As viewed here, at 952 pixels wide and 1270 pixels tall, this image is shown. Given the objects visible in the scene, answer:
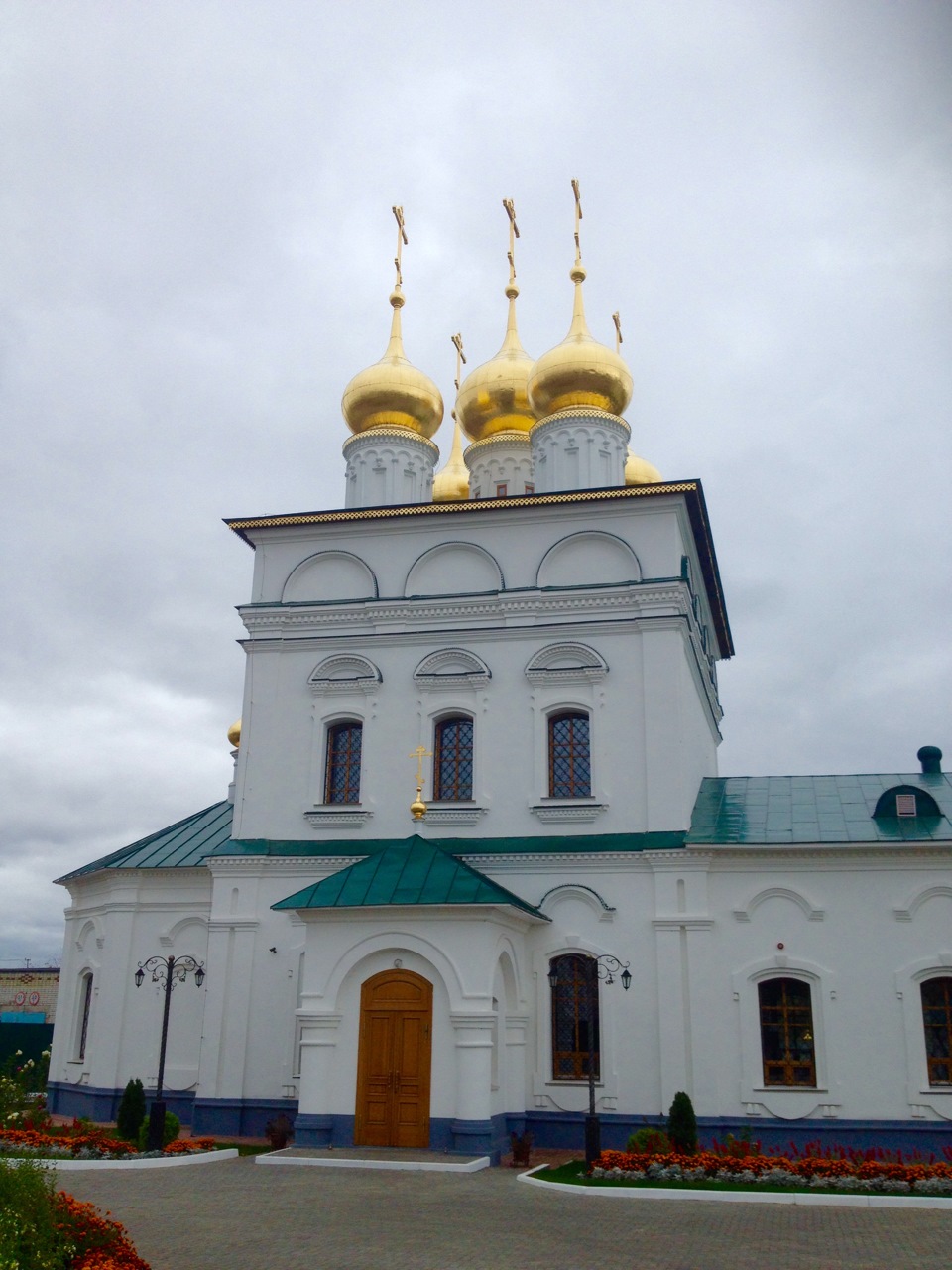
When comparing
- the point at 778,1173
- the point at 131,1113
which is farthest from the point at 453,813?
the point at 778,1173

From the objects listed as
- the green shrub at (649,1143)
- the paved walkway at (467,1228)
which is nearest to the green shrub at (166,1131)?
the paved walkway at (467,1228)

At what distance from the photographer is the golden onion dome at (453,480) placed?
24688mm

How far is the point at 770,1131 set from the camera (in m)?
14.9

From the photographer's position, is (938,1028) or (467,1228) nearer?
(467,1228)

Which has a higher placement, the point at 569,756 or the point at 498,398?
the point at 498,398

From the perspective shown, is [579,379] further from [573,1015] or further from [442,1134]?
[442,1134]

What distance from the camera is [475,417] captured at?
2211cm

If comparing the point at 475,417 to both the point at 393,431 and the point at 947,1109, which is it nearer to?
the point at 393,431

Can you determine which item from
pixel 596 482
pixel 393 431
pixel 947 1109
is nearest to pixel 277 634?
pixel 393 431

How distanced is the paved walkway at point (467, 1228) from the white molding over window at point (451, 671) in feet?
23.5

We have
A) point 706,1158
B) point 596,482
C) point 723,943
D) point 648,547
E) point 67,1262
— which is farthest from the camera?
point 596,482

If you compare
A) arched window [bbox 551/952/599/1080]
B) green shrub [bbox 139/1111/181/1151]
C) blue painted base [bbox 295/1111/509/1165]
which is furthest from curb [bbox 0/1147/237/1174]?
arched window [bbox 551/952/599/1080]

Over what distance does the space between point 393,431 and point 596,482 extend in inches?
150

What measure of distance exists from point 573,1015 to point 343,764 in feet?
16.5
